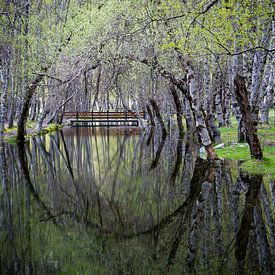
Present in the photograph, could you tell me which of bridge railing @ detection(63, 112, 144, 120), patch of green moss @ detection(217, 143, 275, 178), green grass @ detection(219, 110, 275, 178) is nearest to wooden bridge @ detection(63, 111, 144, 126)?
bridge railing @ detection(63, 112, 144, 120)

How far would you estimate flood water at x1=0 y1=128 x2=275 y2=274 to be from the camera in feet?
23.0

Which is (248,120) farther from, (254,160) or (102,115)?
(102,115)

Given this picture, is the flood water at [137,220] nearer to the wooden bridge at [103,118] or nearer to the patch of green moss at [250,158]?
the patch of green moss at [250,158]

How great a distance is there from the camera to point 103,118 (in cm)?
6112

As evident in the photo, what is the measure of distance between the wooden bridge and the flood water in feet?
136

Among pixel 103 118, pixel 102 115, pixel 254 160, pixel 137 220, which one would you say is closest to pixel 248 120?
pixel 254 160

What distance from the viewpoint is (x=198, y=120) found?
17.5 m

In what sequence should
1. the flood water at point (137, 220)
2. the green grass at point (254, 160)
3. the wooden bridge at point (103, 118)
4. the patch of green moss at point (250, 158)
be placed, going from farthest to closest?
the wooden bridge at point (103, 118) < the green grass at point (254, 160) < the patch of green moss at point (250, 158) < the flood water at point (137, 220)

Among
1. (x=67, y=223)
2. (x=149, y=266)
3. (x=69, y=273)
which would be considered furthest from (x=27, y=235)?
(x=149, y=266)

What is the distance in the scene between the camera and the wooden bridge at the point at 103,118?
2343 inches

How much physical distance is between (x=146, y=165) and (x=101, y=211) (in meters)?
8.60

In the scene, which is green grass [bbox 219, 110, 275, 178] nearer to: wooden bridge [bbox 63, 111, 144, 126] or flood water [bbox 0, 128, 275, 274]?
flood water [bbox 0, 128, 275, 274]

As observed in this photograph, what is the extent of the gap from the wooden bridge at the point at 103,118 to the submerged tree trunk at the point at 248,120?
42197mm

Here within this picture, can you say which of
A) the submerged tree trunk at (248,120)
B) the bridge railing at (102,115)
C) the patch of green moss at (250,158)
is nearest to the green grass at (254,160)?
the patch of green moss at (250,158)
